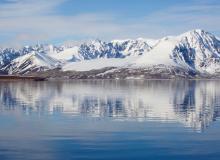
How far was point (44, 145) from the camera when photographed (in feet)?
101

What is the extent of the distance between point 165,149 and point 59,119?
18.5m

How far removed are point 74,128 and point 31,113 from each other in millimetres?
14055

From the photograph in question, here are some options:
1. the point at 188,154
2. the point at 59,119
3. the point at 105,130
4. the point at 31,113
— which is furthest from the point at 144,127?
the point at 31,113

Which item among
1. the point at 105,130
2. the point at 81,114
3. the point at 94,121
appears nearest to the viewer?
the point at 105,130

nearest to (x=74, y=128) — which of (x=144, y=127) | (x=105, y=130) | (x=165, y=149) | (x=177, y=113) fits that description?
(x=105, y=130)

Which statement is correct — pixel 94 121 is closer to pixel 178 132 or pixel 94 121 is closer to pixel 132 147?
pixel 178 132

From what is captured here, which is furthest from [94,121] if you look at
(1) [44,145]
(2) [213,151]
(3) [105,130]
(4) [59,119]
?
(2) [213,151]

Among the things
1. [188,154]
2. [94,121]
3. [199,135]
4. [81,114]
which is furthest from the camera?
[81,114]

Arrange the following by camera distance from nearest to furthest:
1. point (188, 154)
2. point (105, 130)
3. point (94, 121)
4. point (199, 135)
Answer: point (188, 154) < point (199, 135) < point (105, 130) < point (94, 121)

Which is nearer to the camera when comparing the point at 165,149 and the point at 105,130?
the point at 165,149

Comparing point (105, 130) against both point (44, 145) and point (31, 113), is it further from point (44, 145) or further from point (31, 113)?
point (31, 113)

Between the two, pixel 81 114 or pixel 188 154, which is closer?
pixel 188 154

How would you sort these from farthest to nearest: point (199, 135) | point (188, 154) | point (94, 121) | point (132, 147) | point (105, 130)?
point (94, 121) < point (105, 130) < point (199, 135) < point (132, 147) < point (188, 154)

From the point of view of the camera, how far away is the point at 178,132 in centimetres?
3712
